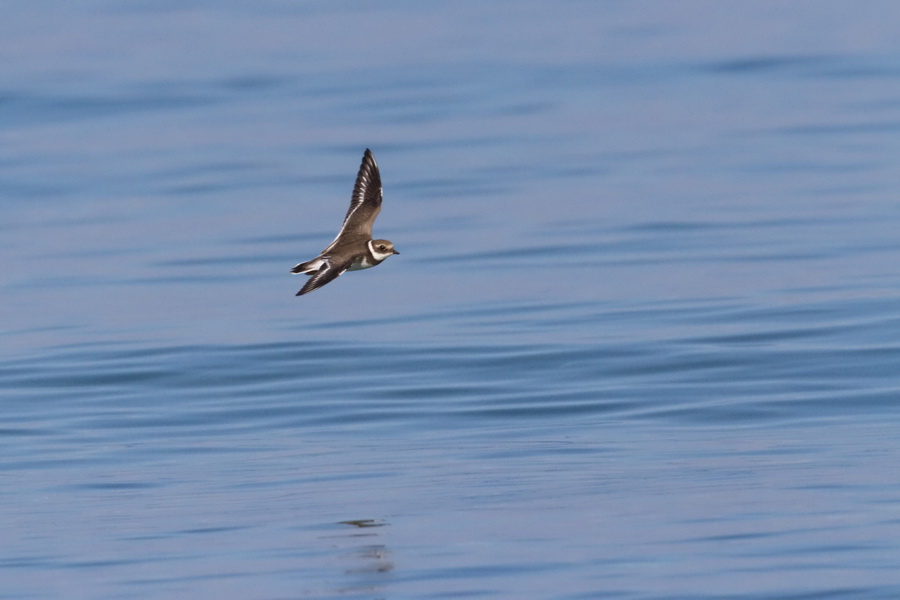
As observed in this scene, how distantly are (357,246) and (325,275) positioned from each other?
0.87 metres

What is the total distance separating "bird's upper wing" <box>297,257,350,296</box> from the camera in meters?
10.2

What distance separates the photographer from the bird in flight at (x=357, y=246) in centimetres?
1073

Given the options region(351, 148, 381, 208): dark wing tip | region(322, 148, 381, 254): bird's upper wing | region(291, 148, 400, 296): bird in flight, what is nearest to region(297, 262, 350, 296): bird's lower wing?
region(291, 148, 400, 296): bird in flight

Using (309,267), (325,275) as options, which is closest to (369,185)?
(309,267)

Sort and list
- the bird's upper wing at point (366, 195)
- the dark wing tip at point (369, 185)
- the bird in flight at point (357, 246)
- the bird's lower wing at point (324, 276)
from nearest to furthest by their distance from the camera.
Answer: the bird's lower wing at point (324, 276)
the bird in flight at point (357, 246)
the bird's upper wing at point (366, 195)
the dark wing tip at point (369, 185)

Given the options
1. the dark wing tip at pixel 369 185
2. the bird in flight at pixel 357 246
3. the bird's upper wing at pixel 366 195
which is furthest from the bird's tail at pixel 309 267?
the dark wing tip at pixel 369 185

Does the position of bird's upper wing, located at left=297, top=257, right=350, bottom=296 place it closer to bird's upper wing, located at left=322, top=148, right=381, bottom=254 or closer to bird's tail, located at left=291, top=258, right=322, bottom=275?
bird's tail, located at left=291, top=258, right=322, bottom=275

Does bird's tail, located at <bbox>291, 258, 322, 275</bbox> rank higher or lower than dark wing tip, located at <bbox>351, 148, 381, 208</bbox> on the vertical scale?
lower

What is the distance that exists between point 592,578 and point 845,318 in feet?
32.2

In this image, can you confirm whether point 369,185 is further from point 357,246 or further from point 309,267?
Result: point 309,267

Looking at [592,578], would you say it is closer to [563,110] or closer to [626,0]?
[563,110]

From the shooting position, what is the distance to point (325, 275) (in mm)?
10500

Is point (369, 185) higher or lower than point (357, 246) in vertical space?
higher

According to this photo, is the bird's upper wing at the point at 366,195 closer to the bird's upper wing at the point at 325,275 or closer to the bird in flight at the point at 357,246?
the bird in flight at the point at 357,246
